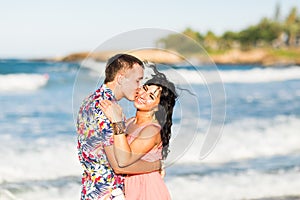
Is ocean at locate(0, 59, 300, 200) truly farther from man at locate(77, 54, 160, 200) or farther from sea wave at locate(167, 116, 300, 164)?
man at locate(77, 54, 160, 200)

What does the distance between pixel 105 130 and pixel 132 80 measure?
20 centimetres

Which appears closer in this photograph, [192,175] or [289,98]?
[192,175]

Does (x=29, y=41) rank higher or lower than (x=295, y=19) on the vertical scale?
lower

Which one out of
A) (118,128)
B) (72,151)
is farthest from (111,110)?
(72,151)

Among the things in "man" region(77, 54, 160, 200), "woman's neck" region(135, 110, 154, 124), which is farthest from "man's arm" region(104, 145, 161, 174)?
"woman's neck" region(135, 110, 154, 124)

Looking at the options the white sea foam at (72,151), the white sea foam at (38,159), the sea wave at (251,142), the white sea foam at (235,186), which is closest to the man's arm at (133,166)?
the white sea foam at (235,186)

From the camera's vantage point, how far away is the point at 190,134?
246 centimetres

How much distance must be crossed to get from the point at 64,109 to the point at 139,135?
10506 mm

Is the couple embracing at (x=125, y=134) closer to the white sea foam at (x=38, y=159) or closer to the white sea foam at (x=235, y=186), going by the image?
the white sea foam at (x=235, y=186)

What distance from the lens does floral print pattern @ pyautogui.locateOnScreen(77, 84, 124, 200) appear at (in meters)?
2.29

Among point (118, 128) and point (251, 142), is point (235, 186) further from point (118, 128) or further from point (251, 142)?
point (118, 128)

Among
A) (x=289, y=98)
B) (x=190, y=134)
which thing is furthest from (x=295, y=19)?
(x=190, y=134)

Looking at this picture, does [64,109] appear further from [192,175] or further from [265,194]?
[265,194]

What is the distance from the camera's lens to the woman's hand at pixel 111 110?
228 centimetres
